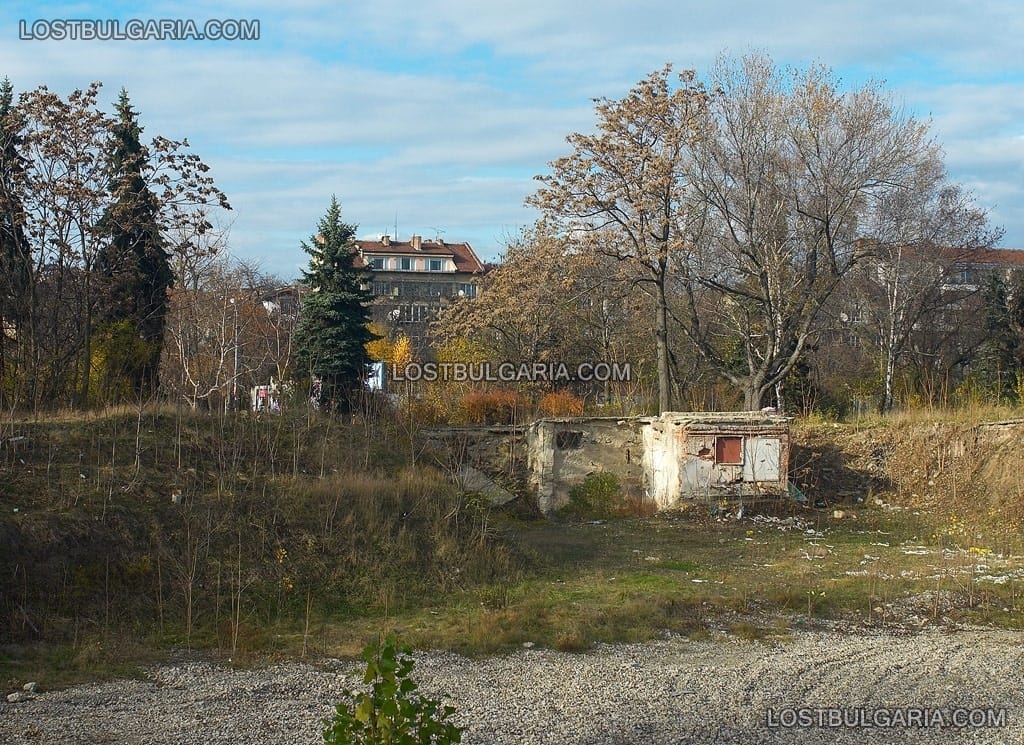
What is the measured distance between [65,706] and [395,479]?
8435 mm

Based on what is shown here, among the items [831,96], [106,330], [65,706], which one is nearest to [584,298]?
[831,96]

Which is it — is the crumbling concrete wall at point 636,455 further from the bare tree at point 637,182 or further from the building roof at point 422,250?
the building roof at point 422,250

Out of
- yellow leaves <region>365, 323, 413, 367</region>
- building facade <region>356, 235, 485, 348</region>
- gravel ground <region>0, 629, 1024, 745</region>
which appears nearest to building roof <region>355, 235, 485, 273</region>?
building facade <region>356, 235, 485, 348</region>

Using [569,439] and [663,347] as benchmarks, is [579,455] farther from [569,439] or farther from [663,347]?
[663,347]

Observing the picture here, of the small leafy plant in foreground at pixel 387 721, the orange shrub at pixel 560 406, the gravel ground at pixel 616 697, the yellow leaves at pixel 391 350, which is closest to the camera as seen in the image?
the small leafy plant in foreground at pixel 387 721

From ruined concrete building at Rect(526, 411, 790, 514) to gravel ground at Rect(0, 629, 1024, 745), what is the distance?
9991 mm

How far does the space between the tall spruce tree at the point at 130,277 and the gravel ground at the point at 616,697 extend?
14040 millimetres

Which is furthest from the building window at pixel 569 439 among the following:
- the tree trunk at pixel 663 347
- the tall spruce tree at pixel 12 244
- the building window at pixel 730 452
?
the tall spruce tree at pixel 12 244

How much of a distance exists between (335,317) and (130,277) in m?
6.07

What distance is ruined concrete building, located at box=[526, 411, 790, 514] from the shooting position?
19.5 meters

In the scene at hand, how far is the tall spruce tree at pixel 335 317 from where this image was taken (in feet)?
89.1

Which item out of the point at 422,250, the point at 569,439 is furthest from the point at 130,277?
the point at 422,250

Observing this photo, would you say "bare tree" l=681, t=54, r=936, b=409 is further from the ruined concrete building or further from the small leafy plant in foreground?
the small leafy plant in foreground

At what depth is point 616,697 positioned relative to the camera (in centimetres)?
770
